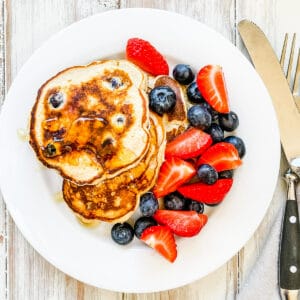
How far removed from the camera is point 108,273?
1712mm

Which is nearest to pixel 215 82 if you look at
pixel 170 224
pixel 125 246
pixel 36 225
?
pixel 170 224

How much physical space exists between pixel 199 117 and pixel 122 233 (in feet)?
1.18

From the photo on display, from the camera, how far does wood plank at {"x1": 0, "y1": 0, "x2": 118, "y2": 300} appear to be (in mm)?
1803

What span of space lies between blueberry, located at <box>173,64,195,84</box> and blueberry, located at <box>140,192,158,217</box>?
1.02 feet

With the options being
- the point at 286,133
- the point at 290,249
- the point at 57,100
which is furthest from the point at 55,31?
the point at 290,249

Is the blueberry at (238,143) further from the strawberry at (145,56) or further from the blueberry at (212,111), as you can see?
the strawberry at (145,56)

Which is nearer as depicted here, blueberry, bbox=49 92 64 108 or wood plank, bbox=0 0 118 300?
blueberry, bbox=49 92 64 108

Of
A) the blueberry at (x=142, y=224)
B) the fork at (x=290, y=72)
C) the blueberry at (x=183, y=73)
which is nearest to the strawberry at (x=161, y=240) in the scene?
the blueberry at (x=142, y=224)

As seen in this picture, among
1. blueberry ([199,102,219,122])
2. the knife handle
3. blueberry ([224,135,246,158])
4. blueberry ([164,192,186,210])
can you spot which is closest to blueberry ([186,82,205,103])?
blueberry ([199,102,219,122])

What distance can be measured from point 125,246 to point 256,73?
0.57 m

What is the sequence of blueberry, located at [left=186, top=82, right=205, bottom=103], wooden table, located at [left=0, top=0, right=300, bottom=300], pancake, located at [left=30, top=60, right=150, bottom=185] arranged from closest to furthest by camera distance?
1. pancake, located at [left=30, top=60, right=150, bottom=185]
2. blueberry, located at [left=186, top=82, right=205, bottom=103]
3. wooden table, located at [left=0, top=0, right=300, bottom=300]

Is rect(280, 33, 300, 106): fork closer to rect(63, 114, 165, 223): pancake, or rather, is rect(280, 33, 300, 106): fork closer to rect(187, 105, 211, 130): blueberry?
rect(187, 105, 211, 130): blueberry

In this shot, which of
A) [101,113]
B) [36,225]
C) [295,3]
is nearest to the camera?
[101,113]

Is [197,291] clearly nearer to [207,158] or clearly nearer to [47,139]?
[207,158]
